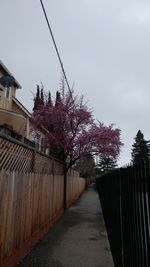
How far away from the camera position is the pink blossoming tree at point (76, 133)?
13117 mm

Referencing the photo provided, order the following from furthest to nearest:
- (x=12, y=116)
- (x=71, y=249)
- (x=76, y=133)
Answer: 1. (x=76, y=133)
2. (x=12, y=116)
3. (x=71, y=249)

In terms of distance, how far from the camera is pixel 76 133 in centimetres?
1325

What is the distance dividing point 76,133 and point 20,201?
8.25 meters

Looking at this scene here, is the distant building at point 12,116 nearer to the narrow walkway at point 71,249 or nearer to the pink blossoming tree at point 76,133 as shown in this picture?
the pink blossoming tree at point 76,133

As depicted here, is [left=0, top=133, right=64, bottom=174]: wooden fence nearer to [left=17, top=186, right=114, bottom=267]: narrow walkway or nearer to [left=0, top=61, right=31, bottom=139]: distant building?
[left=17, top=186, right=114, bottom=267]: narrow walkway

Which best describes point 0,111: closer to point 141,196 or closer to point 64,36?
point 64,36

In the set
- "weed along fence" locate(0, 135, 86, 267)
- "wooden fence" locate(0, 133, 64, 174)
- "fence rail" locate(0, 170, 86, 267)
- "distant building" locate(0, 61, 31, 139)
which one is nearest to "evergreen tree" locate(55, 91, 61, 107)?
"distant building" locate(0, 61, 31, 139)

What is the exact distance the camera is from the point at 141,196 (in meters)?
2.20

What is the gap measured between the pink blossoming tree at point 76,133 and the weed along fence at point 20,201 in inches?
211

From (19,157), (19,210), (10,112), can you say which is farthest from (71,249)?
(10,112)

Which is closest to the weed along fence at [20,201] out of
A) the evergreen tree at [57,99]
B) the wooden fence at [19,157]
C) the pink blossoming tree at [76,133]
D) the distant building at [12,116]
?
the wooden fence at [19,157]

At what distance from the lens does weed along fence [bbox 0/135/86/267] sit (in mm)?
4328

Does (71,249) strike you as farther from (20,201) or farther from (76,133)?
(76,133)

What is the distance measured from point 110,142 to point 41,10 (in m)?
8.08
